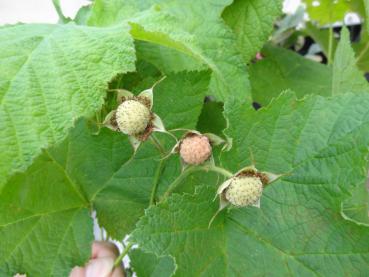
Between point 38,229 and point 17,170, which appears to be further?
point 38,229

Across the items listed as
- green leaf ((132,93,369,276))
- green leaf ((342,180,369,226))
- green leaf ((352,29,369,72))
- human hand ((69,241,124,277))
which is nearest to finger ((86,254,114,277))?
human hand ((69,241,124,277))

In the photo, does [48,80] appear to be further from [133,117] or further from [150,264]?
[150,264]

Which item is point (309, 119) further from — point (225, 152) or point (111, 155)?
point (111, 155)

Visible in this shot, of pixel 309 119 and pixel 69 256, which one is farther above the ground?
pixel 309 119

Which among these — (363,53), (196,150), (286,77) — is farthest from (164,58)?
(363,53)

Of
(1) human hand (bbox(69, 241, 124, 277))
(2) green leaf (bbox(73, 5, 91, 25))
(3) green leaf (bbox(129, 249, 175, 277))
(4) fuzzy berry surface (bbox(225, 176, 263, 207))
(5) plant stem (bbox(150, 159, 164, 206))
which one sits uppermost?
(2) green leaf (bbox(73, 5, 91, 25))

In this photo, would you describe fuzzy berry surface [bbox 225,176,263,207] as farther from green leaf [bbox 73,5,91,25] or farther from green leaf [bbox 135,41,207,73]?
green leaf [bbox 73,5,91,25]

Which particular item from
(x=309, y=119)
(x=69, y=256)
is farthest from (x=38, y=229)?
(x=309, y=119)
